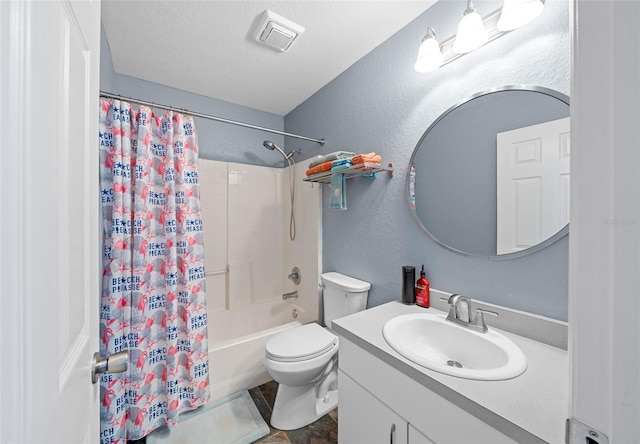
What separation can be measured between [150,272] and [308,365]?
104 cm

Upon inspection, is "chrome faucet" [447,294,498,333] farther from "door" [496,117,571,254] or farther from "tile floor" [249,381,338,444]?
"tile floor" [249,381,338,444]

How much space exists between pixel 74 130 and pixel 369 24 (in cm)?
154

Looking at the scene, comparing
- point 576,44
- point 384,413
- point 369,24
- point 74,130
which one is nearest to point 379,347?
point 384,413

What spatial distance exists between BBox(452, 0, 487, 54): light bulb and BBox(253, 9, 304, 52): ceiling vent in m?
0.86

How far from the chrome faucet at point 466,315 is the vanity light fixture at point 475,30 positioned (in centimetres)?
108

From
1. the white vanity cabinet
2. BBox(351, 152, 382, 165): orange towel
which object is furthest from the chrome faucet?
BBox(351, 152, 382, 165): orange towel

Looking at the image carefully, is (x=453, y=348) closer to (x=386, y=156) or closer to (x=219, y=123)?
(x=386, y=156)

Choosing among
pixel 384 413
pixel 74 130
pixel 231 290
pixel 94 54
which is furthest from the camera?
pixel 231 290

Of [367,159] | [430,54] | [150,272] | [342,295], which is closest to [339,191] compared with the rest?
[367,159]

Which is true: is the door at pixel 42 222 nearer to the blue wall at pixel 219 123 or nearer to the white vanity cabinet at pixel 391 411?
the white vanity cabinet at pixel 391 411

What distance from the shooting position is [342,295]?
65.9 inches

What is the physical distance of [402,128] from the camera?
1.45 metres

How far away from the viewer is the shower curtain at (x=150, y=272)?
1281 mm

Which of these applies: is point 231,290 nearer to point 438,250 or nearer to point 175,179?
point 175,179
